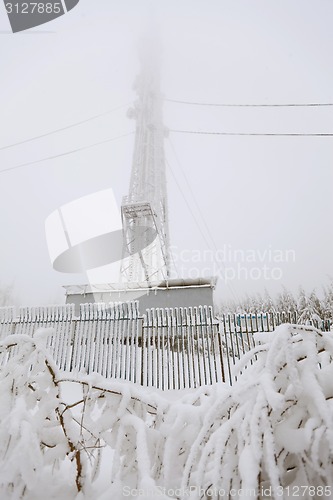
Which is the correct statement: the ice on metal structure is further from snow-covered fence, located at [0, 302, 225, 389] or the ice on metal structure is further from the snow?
the snow

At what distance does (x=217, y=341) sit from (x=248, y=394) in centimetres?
768

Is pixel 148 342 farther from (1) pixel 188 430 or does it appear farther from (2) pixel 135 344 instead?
(1) pixel 188 430

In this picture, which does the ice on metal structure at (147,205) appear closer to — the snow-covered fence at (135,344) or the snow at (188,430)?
the snow-covered fence at (135,344)

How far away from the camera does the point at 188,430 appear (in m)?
1.52

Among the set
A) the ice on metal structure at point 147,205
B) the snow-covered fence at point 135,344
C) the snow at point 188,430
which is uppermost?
the ice on metal structure at point 147,205

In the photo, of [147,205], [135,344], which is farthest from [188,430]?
[147,205]

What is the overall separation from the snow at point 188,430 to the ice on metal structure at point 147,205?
1522 centimetres

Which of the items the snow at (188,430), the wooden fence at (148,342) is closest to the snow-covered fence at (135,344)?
the wooden fence at (148,342)

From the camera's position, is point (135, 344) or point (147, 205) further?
point (147, 205)

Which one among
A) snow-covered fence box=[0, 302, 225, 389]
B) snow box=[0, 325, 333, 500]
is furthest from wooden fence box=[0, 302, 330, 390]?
snow box=[0, 325, 333, 500]

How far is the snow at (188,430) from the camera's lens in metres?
1.08

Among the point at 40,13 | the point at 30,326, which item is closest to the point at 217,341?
the point at 30,326

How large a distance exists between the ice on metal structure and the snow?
15.2 meters

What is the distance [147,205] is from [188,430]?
20.5 metres
